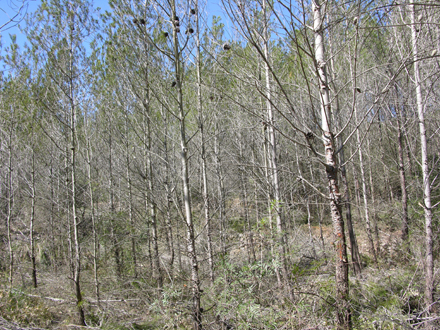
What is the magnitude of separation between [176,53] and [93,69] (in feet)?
17.3

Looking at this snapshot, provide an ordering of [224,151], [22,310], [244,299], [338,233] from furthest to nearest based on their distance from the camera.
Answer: [224,151], [22,310], [244,299], [338,233]

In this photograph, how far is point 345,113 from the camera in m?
9.02

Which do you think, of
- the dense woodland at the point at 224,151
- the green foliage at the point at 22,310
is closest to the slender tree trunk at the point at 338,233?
the dense woodland at the point at 224,151

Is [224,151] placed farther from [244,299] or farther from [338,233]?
[338,233]

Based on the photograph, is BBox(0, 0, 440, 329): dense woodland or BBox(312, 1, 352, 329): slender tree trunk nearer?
BBox(312, 1, 352, 329): slender tree trunk

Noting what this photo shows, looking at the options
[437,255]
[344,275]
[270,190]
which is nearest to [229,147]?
[270,190]

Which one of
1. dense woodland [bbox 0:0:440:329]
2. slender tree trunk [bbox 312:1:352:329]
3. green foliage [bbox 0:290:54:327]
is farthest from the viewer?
green foliage [bbox 0:290:54:327]

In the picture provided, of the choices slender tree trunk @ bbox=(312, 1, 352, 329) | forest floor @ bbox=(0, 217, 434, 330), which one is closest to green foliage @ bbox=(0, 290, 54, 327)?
forest floor @ bbox=(0, 217, 434, 330)

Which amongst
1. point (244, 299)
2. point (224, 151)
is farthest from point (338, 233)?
point (224, 151)

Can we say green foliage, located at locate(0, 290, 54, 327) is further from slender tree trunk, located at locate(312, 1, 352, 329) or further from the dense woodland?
slender tree trunk, located at locate(312, 1, 352, 329)

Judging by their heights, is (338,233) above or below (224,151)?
below

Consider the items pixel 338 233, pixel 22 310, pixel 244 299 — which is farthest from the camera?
pixel 22 310

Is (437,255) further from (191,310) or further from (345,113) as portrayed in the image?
(191,310)

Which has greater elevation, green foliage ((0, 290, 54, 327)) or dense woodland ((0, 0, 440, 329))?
dense woodland ((0, 0, 440, 329))
